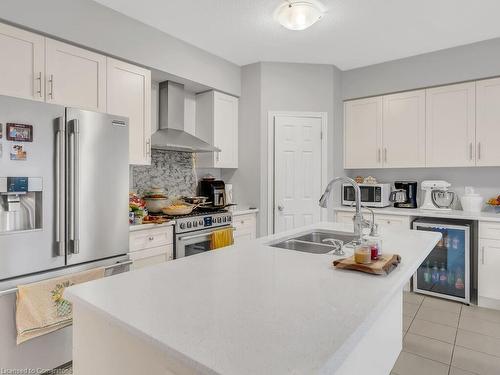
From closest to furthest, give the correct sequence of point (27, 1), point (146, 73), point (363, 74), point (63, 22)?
point (27, 1) < point (63, 22) < point (146, 73) < point (363, 74)

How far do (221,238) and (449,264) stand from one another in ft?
7.99

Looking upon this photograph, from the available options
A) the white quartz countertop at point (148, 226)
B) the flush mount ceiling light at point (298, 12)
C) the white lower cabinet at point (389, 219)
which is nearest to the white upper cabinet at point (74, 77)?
the white quartz countertop at point (148, 226)

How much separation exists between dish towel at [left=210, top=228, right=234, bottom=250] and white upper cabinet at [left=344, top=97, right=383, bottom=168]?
6.20 feet

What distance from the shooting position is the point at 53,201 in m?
2.07

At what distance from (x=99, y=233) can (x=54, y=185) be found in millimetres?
451

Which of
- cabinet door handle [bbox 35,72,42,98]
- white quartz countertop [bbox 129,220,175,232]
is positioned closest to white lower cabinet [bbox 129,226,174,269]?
white quartz countertop [bbox 129,220,175,232]

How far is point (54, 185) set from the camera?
2.08 metres

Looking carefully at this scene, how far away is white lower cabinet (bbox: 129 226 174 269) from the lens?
106 inches

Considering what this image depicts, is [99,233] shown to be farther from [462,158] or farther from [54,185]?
[462,158]

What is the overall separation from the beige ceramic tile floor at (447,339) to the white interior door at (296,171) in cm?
150

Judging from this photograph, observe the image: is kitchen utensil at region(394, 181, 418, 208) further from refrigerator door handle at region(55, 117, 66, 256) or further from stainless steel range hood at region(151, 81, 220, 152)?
refrigerator door handle at region(55, 117, 66, 256)

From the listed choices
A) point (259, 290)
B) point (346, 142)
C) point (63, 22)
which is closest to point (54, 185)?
point (63, 22)

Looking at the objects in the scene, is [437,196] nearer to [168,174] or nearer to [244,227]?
[244,227]

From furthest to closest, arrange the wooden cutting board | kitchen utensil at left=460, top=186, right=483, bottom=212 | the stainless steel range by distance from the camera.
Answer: kitchen utensil at left=460, top=186, right=483, bottom=212 → the stainless steel range → the wooden cutting board
